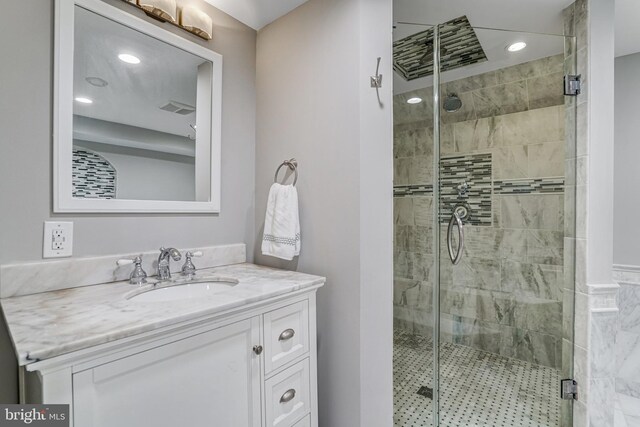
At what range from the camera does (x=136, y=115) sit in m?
1.34

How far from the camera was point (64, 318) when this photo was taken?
31.8 inches

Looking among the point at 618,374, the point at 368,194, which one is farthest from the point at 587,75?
the point at 618,374

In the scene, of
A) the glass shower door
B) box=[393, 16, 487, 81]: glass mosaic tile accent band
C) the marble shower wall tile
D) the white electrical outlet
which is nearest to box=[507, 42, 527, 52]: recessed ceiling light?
the glass shower door

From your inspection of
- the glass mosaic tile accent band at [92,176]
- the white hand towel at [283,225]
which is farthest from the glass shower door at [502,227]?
the glass mosaic tile accent band at [92,176]

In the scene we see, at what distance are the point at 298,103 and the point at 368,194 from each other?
0.64 metres

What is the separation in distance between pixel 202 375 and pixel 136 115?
3.76 ft

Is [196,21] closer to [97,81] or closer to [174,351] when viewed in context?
[97,81]

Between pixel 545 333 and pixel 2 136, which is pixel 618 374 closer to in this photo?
pixel 545 333

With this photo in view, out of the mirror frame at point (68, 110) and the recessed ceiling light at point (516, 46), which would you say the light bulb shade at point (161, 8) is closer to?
the mirror frame at point (68, 110)

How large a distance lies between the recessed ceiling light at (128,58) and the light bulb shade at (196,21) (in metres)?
0.30

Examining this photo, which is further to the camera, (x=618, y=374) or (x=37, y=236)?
(x=618, y=374)

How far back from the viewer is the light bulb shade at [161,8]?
4.35ft

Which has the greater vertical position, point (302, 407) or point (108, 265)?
A: point (108, 265)

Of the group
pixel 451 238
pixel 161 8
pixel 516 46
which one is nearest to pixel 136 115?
pixel 161 8
